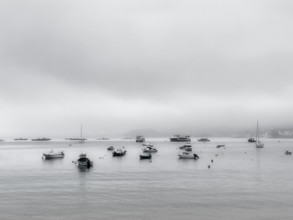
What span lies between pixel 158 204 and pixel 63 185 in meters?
26.7

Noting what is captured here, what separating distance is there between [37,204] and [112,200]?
11437 millimetres

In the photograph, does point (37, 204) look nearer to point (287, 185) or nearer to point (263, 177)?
point (287, 185)

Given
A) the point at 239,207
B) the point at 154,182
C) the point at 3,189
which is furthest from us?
the point at 154,182

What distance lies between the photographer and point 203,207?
46719mm

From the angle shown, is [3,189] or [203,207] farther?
[3,189]

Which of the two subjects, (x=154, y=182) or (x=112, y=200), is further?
(x=154, y=182)

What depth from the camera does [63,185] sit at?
219 ft

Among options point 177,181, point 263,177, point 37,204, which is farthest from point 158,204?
point 263,177

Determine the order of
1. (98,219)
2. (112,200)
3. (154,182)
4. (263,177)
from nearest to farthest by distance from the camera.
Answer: (98,219) < (112,200) < (154,182) < (263,177)

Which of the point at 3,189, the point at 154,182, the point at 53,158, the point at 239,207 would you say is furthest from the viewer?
the point at 53,158

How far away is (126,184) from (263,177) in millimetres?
35109

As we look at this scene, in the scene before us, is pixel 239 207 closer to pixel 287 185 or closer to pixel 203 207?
→ pixel 203 207

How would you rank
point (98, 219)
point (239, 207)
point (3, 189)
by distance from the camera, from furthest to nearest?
point (3, 189) < point (239, 207) < point (98, 219)

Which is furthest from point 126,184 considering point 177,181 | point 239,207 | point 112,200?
point 239,207
